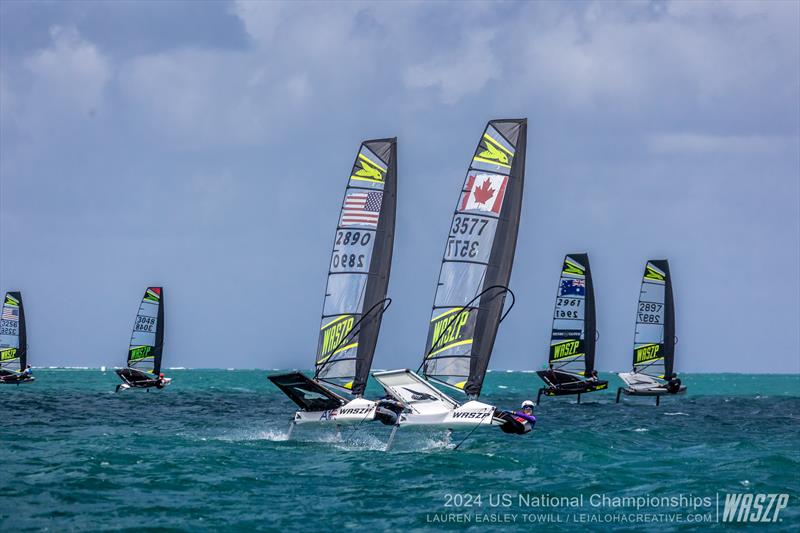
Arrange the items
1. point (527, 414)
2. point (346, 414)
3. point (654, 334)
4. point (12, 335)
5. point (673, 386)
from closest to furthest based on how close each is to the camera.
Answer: point (527, 414)
point (346, 414)
point (673, 386)
point (654, 334)
point (12, 335)

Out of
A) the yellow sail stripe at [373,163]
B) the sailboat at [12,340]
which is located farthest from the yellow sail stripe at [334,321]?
the sailboat at [12,340]

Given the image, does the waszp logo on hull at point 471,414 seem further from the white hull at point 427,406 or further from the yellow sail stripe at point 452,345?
the yellow sail stripe at point 452,345

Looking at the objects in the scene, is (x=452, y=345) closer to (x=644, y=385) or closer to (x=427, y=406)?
(x=427, y=406)

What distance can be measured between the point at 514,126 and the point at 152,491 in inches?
551

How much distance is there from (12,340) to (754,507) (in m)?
60.9

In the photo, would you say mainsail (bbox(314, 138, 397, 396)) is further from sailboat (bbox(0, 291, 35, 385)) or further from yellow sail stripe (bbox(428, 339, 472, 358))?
sailboat (bbox(0, 291, 35, 385))

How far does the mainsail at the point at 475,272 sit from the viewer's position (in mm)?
27797

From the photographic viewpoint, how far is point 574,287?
2213 inches

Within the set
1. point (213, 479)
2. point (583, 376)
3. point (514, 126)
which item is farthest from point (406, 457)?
point (583, 376)

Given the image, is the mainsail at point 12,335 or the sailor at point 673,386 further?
the mainsail at point 12,335

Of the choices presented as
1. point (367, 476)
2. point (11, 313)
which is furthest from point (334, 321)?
point (11, 313)

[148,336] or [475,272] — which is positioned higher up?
[475,272]

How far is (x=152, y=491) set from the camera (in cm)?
2025

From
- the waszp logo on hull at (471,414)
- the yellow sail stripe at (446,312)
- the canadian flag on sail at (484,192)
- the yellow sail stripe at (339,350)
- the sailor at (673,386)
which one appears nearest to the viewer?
the waszp logo on hull at (471,414)
